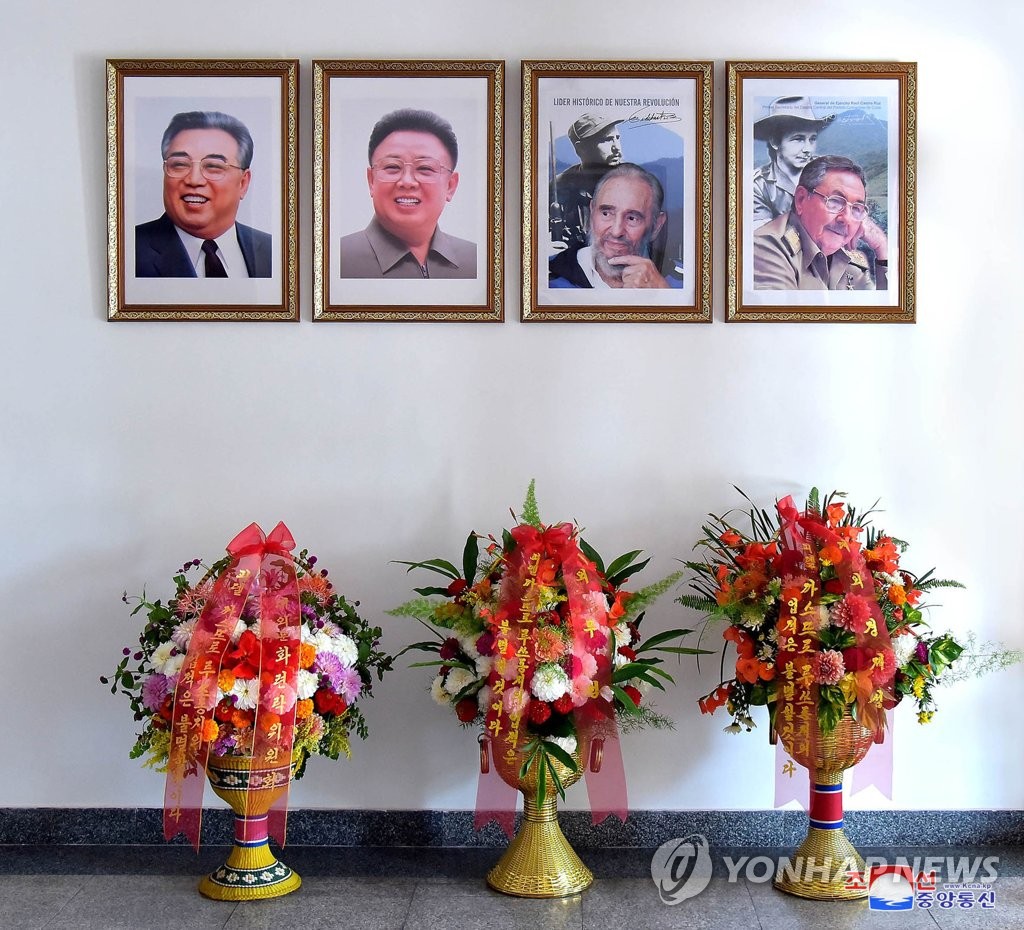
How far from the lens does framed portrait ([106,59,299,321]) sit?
10.00 feet

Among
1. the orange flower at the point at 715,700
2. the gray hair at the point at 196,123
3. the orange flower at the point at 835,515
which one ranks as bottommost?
the orange flower at the point at 715,700

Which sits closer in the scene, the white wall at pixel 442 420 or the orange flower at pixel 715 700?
the orange flower at pixel 715 700

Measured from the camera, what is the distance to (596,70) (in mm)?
3035

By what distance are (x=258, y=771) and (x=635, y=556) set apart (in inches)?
44.3

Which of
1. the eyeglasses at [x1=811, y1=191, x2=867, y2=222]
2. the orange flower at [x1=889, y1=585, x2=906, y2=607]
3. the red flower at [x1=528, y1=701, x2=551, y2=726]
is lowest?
the red flower at [x1=528, y1=701, x2=551, y2=726]

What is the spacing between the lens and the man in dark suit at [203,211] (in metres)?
3.05

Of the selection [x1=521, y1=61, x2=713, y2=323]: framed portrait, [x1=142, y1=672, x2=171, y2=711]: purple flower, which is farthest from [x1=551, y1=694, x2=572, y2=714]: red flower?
[x1=521, y1=61, x2=713, y2=323]: framed portrait

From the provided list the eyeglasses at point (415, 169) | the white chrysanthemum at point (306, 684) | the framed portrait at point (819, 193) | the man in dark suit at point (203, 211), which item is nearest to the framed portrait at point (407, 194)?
the eyeglasses at point (415, 169)

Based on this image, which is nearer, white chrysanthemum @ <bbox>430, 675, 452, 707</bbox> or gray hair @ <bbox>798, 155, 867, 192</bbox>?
white chrysanthemum @ <bbox>430, 675, 452, 707</bbox>

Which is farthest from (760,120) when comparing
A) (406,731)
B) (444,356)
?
(406,731)

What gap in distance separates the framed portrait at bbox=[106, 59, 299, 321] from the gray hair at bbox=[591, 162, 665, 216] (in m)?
0.88

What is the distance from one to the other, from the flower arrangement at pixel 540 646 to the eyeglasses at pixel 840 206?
120 cm

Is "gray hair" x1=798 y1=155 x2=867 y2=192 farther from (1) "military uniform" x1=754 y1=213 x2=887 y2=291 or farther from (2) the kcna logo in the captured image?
(2) the kcna logo

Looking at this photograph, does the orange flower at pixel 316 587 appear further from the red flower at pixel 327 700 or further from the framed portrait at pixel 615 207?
the framed portrait at pixel 615 207
